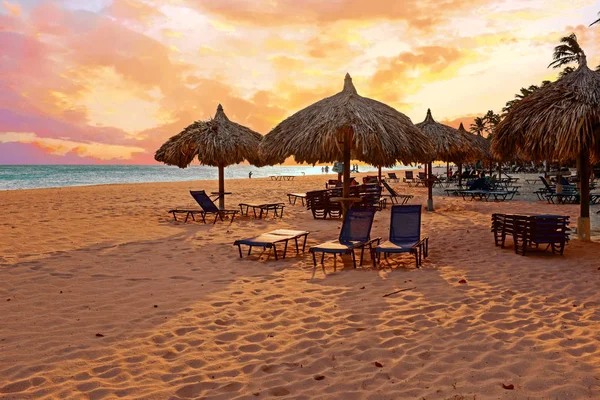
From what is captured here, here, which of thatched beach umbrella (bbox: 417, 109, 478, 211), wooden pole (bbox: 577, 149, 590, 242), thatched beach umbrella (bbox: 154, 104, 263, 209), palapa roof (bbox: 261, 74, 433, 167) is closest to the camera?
palapa roof (bbox: 261, 74, 433, 167)

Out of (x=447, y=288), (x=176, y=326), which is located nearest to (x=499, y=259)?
(x=447, y=288)

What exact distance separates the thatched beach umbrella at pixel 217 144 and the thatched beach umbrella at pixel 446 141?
6191 mm

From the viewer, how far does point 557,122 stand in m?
7.73

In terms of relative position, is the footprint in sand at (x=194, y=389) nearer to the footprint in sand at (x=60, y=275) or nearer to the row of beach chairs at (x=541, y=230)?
the footprint in sand at (x=60, y=275)

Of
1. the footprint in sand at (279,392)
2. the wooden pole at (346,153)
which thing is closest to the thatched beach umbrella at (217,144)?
the wooden pole at (346,153)

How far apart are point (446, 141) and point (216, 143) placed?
26.0ft

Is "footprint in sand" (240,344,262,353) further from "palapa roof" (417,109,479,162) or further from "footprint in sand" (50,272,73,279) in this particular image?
"palapa roof" (417,109,479,162)

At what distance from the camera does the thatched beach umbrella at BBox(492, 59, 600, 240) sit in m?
7.51

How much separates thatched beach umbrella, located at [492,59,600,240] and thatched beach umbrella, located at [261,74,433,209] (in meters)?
1.75

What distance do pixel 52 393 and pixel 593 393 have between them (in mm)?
3854

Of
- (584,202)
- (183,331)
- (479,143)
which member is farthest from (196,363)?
(479,143)

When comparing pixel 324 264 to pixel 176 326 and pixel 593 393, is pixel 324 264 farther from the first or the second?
pixel 593 393

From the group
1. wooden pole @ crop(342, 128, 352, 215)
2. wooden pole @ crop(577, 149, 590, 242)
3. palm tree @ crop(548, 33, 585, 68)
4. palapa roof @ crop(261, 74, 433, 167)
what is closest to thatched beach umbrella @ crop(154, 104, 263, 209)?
palapa roof @ crop(261, 74, 433, 167)

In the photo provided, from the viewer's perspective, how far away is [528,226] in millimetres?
7219
